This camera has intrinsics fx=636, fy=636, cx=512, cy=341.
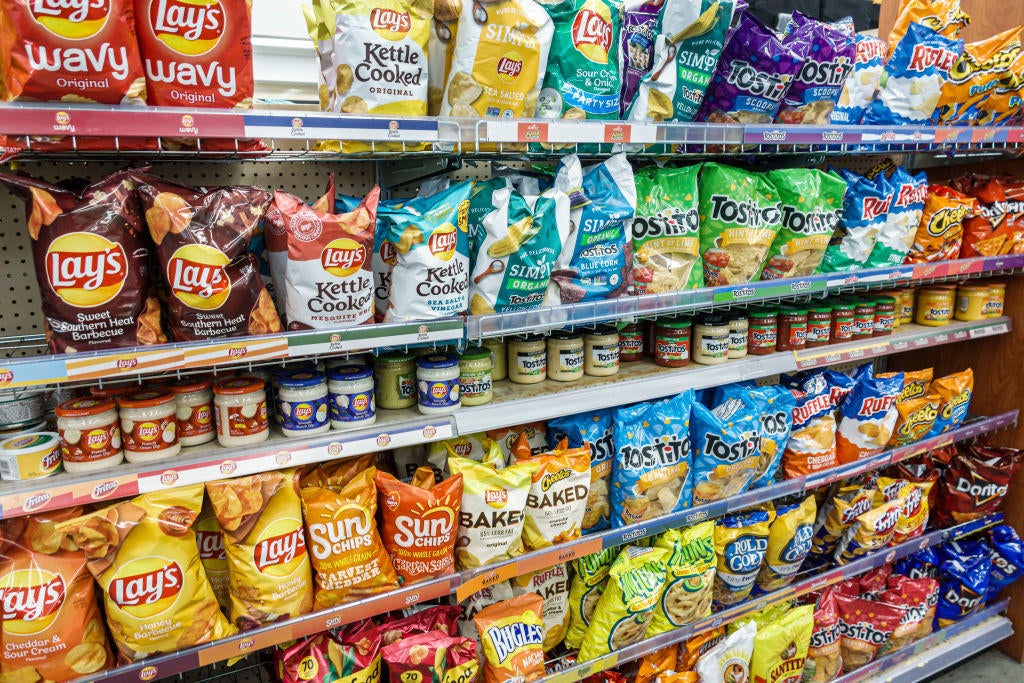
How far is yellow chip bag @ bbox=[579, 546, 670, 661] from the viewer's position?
1807 millimetres

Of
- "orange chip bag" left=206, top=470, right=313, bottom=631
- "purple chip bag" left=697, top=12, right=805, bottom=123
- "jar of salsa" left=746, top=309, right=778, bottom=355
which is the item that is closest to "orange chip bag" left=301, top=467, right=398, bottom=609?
"orange chip bag" left=206, top=470, right=313, bottom=631

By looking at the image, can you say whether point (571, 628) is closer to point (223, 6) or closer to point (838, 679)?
point (838, 679)

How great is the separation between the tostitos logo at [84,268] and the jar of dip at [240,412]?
0.30m

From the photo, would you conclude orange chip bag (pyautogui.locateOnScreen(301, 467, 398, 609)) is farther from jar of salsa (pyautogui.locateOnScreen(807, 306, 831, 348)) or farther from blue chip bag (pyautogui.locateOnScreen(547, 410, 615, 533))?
jar of salsa (pyautogui.locateOnScreen(807, 306, 831, 348))

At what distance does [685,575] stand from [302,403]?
124cm

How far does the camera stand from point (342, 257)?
1323mm

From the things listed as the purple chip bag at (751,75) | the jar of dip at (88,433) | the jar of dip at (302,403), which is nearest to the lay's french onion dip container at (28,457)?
the jar of dip at (88,433)

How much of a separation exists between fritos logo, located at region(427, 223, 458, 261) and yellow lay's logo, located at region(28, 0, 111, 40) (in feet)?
2.25

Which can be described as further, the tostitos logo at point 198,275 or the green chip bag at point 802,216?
the green chip bag at point 802,216

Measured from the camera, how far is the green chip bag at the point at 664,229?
1.80 m

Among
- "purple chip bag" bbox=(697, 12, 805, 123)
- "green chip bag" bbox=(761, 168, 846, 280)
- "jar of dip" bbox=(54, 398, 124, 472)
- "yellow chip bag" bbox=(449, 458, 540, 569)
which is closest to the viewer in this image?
"jar of dip" bbox=(54, 398, 124, 472)

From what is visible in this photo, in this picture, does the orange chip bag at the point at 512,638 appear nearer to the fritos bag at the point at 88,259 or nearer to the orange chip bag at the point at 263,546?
the orange chip bag at the point at 263,546

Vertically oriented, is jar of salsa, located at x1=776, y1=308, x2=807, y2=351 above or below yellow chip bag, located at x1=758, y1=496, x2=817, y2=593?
above

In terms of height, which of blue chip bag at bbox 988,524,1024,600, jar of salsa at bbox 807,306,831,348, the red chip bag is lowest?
blue chip bag at bbox 988,524,1024,600
